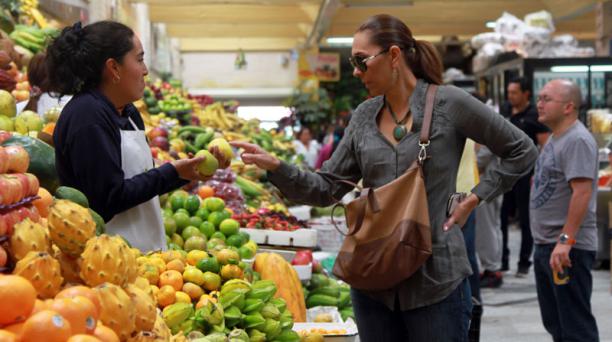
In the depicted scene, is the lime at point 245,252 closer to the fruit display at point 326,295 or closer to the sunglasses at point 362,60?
the fruit display at point 326,295

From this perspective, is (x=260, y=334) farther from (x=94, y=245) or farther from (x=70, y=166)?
(x=94, y=245)

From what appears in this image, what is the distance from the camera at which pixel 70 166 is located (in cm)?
335

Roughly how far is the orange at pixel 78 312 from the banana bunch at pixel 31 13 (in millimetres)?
7720

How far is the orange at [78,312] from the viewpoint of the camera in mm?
2064

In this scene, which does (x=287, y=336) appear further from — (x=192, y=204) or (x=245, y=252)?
(x=192, y=204)

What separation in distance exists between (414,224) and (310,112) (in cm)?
1802

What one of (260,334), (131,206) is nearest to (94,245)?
(131,206)

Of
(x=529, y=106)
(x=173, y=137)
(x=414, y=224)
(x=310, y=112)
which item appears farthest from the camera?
(x=310, y=112)

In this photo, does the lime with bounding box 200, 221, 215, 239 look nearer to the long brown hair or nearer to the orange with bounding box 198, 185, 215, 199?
the orange with bounding box 198, 185, 215, 199

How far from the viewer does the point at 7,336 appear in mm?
1927

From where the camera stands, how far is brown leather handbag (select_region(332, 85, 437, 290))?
2965 millimetres

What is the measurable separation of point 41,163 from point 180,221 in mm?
1530

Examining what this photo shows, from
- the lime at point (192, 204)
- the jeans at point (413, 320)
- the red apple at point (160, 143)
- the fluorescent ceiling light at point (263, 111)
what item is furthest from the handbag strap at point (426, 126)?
the fluorescent ceiling light at point (263, 111)

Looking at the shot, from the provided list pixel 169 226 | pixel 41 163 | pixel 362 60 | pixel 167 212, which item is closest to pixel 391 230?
pixel 362 60
